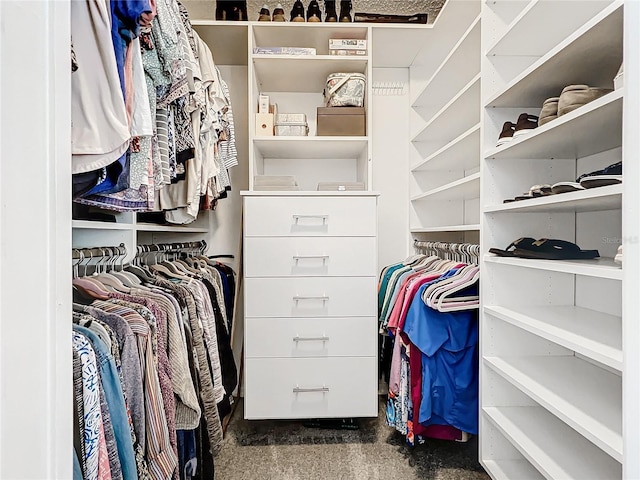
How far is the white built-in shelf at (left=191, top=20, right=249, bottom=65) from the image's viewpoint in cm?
219

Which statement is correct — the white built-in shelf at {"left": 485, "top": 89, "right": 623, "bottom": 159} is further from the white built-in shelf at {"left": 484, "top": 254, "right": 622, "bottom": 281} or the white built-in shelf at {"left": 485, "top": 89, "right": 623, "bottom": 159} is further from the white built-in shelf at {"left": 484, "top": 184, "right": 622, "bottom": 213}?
the white built-in shelf at {"left": 484, "top": 254, "right": 622, "bottom": 281}

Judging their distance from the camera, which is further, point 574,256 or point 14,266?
point 574,256

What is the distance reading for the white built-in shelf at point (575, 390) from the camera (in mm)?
1019

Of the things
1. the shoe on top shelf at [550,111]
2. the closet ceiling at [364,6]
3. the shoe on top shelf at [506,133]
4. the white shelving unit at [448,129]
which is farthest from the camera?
the closet ceiling at [364,6]

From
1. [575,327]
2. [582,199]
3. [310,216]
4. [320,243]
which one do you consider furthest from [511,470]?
[310,216]

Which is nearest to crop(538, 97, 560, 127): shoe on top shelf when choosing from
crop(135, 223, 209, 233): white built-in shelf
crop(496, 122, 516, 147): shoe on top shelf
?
crop(496, 122, 516, 147): shoe on top shelf

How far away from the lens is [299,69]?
2.33 m

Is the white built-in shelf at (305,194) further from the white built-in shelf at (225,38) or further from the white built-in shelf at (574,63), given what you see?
the white built-in shelf at (225,38)

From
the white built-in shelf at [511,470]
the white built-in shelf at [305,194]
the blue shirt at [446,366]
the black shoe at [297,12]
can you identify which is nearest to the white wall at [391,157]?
the black shoe at [297,12]

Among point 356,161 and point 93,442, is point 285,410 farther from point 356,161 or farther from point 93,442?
point 356,161

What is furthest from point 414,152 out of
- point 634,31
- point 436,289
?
point 634,31

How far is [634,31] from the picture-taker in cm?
63

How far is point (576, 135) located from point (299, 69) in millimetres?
1511

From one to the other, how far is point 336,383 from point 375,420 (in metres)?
0.39
